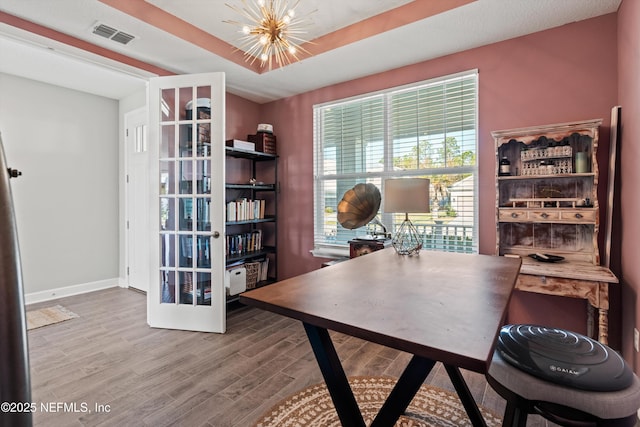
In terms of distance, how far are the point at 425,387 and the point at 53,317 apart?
364 cm

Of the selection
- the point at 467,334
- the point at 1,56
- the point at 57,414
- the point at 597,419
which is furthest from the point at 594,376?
the point at 1,56

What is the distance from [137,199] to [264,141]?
1.90 m

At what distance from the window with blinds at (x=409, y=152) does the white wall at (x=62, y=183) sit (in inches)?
115

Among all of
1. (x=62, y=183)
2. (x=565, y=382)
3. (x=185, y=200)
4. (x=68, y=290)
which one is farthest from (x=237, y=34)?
(x=68, y=290)

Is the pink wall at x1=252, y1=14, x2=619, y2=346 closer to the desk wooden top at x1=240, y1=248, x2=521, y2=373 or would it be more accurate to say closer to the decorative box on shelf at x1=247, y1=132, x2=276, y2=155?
the desk wooden top at x1=240, y1=248, x2=521, y2=373

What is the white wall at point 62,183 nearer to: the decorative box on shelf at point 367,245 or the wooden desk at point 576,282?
the decorative box on shelf at point 367,245

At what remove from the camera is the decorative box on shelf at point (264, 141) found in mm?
4066

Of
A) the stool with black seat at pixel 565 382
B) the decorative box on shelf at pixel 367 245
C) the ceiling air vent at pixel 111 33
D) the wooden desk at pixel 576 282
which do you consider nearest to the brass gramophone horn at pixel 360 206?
the decorative box on shelf at pixel 367 245

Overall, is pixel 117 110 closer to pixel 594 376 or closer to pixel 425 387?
pixel 425 387

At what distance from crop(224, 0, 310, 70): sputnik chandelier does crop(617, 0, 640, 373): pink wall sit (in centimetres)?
211

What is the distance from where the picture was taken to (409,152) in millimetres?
3354

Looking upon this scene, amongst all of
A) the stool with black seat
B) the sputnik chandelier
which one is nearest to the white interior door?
the sputnik chandelier

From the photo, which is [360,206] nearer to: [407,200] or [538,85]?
[407,200]

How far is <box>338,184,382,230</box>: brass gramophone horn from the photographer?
3109 millimetres
